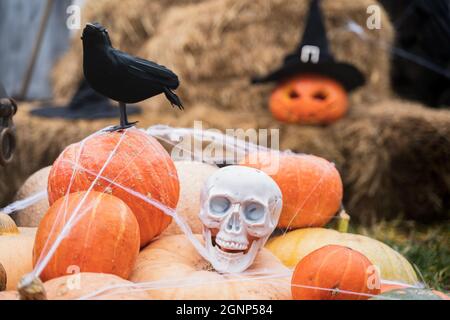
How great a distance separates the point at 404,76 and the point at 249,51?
83.1 inches

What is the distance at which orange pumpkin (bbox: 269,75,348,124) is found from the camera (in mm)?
3188

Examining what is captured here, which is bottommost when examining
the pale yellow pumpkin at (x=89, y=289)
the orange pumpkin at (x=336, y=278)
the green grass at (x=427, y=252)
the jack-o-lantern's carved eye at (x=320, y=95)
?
the green grass at (x=427, y=252)

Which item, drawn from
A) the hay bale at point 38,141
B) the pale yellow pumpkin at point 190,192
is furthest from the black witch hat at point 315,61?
the pale yellow pumpkin at point 190,192

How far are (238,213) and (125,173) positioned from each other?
246mm

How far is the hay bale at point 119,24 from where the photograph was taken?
3910 mm

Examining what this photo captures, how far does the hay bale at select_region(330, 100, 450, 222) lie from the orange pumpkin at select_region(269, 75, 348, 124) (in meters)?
0.09

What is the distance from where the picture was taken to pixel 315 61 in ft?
10.4

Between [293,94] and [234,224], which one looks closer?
[234,224]

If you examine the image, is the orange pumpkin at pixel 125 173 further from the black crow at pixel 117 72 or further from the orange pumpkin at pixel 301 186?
the orange pumpkin at pixel 301 186

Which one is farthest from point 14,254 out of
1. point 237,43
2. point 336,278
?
point 237,43

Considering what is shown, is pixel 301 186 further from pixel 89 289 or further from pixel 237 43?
pixel 237 43

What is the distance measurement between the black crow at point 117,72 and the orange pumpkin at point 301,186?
0.36 m

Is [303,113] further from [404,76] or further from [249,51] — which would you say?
[404,76]

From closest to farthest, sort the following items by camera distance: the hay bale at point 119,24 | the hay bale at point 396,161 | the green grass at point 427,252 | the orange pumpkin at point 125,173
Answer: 1. the orange pumpkin at point 125,173
2. the green grass at point 427,252
3. the hay bale at point 396,161
4. the hay bale at point 119,24
